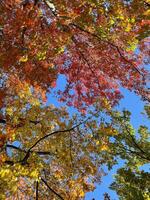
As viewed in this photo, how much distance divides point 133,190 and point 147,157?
1.22 m

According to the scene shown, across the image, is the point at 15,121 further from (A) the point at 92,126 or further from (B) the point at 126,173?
(B) the point at 126,173

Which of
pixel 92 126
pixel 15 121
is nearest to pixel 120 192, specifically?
pixel 92 126

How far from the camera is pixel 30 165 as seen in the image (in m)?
9.83

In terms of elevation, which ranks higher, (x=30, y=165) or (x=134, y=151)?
(x=134, y=151)

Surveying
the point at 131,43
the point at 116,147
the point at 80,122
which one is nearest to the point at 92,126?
the point at 80,122

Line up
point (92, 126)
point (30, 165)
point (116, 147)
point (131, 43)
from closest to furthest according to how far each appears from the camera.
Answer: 1. point (30, 165)
2. point (92, 126)
3. point (131, 43)
4. point (116, 147)

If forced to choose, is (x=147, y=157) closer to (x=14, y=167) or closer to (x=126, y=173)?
(x=126, y=173)

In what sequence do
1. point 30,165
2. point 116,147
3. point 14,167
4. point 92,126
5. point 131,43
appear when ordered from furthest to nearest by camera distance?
point 116,147
point 131,43
point 92,126
point 30,165
point 14,167

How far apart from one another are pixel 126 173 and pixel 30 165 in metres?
4.96

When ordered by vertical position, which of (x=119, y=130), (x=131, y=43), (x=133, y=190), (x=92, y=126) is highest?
(x=131, y=43)

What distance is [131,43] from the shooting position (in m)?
13.0

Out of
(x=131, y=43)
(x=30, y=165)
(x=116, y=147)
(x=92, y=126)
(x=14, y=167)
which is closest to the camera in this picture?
(x=14, y=167)

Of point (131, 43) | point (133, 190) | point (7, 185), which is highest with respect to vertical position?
point (131, 43)

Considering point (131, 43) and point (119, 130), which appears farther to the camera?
point (119, 130)
